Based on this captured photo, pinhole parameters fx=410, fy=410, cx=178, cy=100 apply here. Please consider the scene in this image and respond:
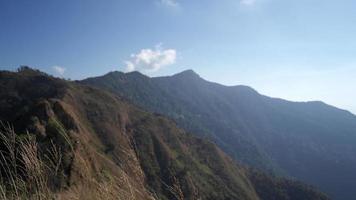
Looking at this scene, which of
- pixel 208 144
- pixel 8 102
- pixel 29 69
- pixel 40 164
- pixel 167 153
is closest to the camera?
pixel 40 164

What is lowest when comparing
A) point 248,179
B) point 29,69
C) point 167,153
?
point 248,179

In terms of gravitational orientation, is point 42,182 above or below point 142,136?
below

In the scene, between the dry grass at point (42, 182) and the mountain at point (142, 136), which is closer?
the dry grass at point (42, 182)

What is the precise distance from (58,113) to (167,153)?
3671cm

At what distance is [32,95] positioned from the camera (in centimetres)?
10500

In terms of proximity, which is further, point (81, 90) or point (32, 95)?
point (81, 90)

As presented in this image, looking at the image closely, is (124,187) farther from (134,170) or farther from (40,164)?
(40,164)

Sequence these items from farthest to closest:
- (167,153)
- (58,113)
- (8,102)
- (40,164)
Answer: (167,153) < (8,102) < (58,113) < (40,164)

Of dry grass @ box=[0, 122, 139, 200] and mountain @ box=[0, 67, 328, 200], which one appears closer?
dry grass @ box=[0, 122, 139, 200]

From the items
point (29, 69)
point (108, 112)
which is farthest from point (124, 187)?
point (29, 69)

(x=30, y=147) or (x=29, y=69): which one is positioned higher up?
(x=29, y=69)

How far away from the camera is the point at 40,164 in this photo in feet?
10.2

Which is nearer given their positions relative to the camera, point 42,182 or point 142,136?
point 42,182

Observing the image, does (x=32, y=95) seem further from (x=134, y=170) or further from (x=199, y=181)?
(x=134, y=170)
